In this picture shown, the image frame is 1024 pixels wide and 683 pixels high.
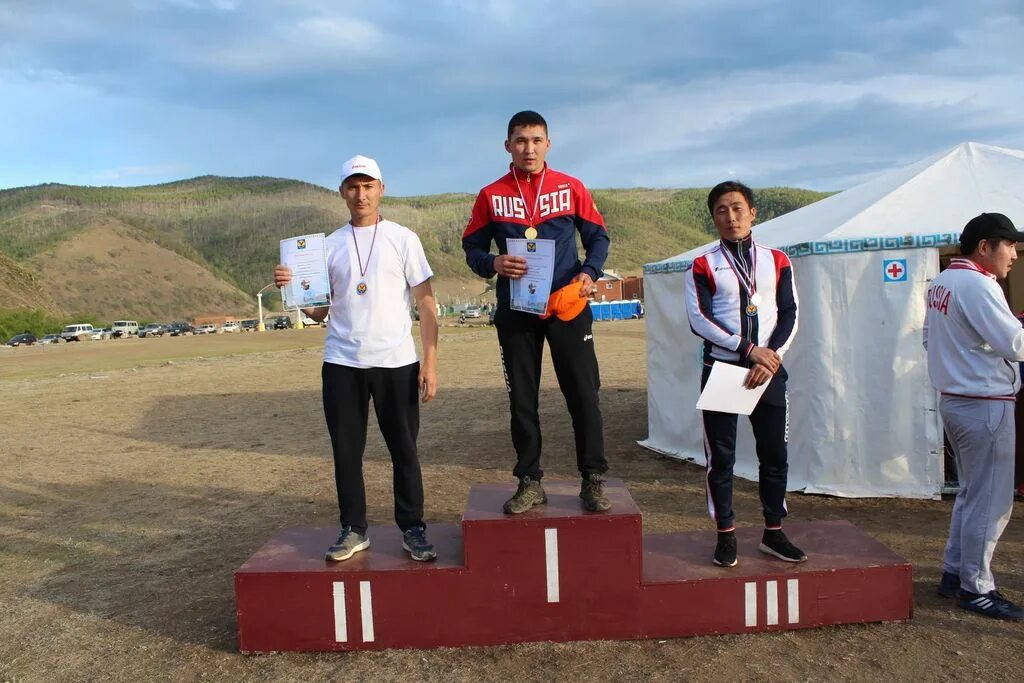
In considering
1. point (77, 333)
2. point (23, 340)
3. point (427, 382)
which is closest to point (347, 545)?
point (427, 382)

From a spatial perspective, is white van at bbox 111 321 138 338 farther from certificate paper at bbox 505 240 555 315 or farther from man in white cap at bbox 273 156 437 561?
certificate paper at bbox 505 240 555 315

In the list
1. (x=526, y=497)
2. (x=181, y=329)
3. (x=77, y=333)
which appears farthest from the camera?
(x=181, y=329)

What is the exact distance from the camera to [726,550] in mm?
3418

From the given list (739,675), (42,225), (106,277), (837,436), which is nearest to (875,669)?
(739,675)

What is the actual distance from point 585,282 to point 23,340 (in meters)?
48.9

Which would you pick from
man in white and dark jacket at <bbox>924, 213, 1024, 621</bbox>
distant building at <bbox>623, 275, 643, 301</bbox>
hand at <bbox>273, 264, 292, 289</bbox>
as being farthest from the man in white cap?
distant building at <bbox>623, 275, 643, 301</bbox>

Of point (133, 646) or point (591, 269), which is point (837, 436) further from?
point (133, 646)

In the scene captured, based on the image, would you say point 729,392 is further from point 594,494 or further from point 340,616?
point 340,616

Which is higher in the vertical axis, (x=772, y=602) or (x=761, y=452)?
(x=761, y=452)

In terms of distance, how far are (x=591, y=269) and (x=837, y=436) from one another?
3.25 m

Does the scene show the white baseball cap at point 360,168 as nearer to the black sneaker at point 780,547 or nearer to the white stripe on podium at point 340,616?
the white stripe on podium at point 340,616

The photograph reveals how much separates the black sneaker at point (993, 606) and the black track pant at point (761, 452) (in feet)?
3.03

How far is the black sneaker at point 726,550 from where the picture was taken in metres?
3.41

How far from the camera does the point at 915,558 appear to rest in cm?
425
